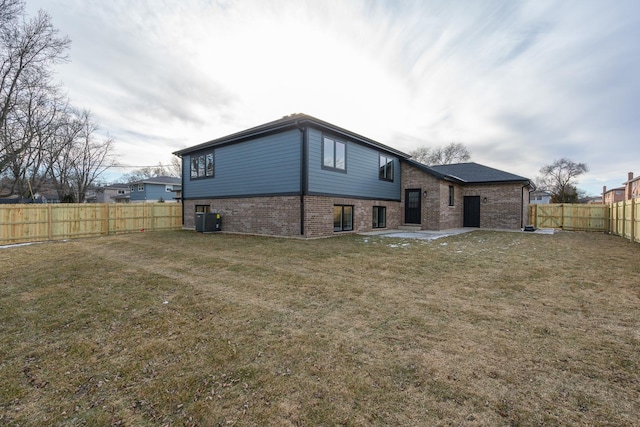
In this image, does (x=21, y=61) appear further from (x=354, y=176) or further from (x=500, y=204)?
(x=500, y=204)

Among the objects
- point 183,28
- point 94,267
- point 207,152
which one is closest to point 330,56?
point 183,28

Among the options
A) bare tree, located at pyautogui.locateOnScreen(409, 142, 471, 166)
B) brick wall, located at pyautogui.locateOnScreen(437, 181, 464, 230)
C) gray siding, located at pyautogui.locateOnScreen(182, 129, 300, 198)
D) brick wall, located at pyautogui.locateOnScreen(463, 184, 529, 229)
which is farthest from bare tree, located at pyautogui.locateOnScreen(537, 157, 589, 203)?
gray siding, located at pyautogui.locateOnScreen(182, 129, 300, 198)

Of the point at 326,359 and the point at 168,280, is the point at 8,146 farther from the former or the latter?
the point at 326,359

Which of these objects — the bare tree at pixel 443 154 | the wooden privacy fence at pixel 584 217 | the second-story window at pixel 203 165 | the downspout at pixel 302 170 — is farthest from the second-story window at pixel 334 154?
the bare tree at pixel 443 154

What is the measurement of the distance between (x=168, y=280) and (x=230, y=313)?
2.28 meters

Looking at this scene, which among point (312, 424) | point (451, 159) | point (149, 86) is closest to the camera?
point (312, 424)

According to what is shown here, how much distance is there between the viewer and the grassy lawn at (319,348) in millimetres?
1917

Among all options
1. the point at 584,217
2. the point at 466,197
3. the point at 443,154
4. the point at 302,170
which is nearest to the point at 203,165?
the point at 302,170

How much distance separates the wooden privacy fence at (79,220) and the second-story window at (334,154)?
10805mm

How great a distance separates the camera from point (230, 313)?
364cm

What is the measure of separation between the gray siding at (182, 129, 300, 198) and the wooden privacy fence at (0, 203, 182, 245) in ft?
10.2

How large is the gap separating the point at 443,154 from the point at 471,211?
105 feet

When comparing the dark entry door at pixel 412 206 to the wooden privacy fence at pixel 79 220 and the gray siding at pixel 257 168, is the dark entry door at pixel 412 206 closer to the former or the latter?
the gray siding at pixel 257 168

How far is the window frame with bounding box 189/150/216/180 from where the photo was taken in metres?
15.2
